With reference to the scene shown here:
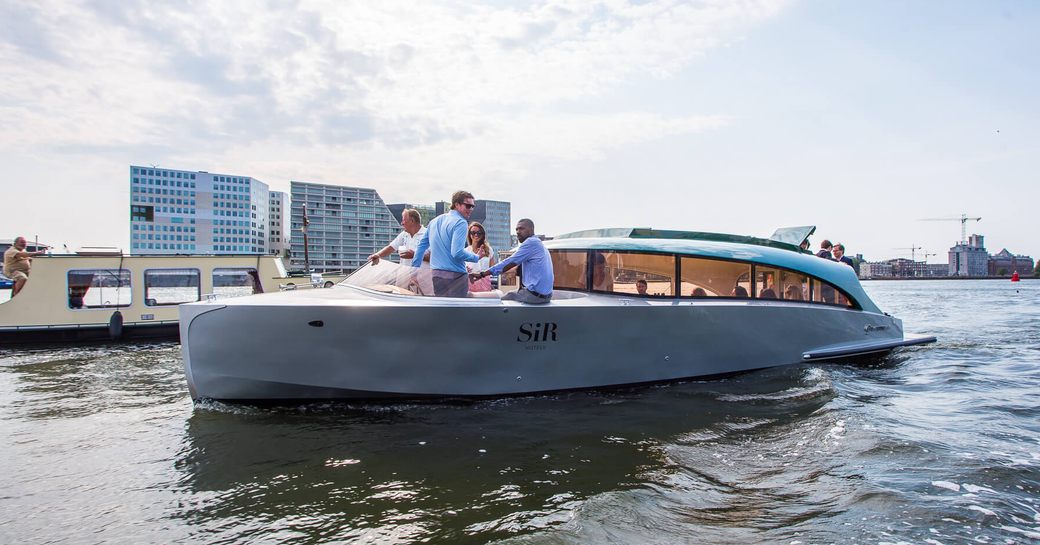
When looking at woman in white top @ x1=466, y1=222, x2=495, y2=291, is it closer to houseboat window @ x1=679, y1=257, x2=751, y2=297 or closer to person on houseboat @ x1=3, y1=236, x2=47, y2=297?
houseboat window @ x1=679, y1=257, x2=751, y2=297

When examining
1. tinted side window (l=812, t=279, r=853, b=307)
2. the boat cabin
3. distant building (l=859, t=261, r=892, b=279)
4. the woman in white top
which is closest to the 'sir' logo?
the boat cabin

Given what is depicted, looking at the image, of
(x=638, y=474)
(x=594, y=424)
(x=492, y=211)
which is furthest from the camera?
(x=492, y=211)

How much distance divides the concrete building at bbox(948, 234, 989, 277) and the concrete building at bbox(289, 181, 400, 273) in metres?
169

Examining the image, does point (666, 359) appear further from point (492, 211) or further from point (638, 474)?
point (492, 211)

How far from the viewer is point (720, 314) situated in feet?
23.0

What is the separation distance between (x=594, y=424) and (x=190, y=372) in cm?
413

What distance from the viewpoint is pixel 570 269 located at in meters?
7.57

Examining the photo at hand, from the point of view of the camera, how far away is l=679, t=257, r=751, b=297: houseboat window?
→ 7.10 metres

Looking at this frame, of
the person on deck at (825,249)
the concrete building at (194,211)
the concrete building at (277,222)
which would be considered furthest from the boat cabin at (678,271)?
the concrete building at (277,222)

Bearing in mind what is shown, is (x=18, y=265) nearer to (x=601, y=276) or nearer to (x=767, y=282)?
(x=601, y=276)

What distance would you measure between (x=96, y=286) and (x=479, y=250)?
40.2 feet

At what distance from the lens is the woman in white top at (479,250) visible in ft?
22.9

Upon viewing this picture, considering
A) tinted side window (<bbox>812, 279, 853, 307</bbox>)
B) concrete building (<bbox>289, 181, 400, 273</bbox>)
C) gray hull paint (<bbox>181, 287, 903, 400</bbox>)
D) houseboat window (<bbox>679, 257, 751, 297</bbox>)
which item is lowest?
gray hull paint (<bbox>181, 287, 903, 400</bbox>)

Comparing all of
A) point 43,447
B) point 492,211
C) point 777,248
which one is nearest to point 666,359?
point 777,248
